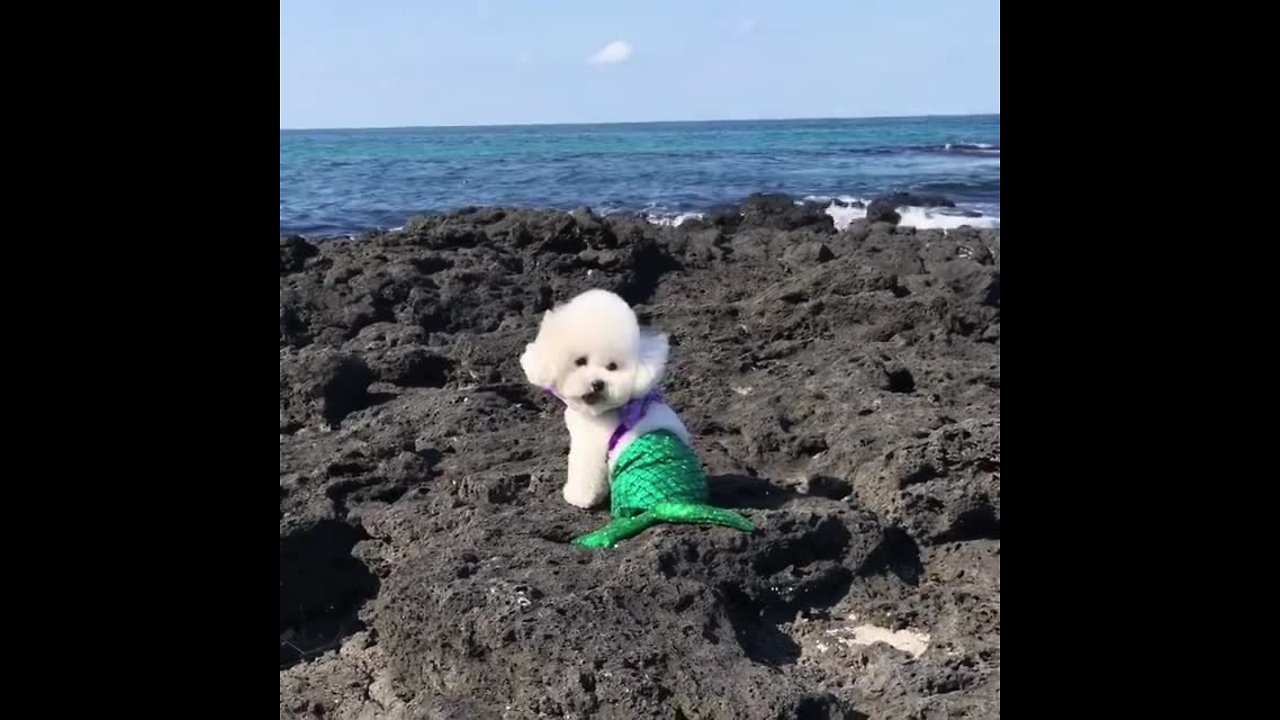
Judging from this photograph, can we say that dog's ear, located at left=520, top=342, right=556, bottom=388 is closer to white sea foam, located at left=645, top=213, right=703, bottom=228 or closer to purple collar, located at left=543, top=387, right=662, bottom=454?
purple collar, located at left=543, top=387, right=662, bottom=454

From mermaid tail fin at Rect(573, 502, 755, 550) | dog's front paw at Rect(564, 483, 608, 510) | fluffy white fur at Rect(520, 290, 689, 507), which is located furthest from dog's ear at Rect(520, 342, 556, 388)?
mermaid tail fin at Rect(573, 502, 755, 550)

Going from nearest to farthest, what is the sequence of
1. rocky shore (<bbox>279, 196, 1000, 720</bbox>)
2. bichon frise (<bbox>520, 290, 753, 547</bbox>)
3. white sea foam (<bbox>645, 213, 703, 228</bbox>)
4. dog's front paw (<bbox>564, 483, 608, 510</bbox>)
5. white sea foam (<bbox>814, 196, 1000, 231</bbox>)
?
rocky shore (<bbox>279, 196, 1000, 720</bbox>)
bichon frise (<bbox>520, 290, 753, 547</bbox>)
dog's front paw (<bbox>564, 483, 608, 510</bbox>)
white sea foam (<bbox>814, 196, 1000, 231</bbox>)
white sea foam (<bbox>645, 213, 703, 228</bbox>)

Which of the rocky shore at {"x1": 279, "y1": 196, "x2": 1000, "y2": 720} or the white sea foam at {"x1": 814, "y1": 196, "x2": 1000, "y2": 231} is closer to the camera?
the rocky shore at {"x1": 279, "y1": 196, "x2": 1000, "y2": 720}

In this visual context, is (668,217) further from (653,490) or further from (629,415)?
(653,490)

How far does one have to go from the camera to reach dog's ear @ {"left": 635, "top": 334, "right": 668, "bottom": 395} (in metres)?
3.48

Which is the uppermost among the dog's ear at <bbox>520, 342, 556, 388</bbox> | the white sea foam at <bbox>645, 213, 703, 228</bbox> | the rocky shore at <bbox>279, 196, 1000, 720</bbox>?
the white sea foam at <bbox>645, 213, 703, 228</bbox>

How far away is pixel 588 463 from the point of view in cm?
368

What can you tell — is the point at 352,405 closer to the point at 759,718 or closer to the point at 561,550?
the point at 561,550

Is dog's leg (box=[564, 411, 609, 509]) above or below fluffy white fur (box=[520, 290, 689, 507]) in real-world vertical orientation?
below

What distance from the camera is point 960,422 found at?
4.21 m

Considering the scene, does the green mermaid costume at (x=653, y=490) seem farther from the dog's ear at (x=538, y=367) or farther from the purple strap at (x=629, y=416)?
the dog's ear at (x=538, y=367)

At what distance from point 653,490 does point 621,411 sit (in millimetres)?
359

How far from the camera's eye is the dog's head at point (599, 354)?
3488 mm

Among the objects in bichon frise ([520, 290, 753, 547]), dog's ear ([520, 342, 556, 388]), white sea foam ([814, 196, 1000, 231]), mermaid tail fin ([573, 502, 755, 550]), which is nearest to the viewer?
mermaid tail fin ([573, 502, 755, 550])
